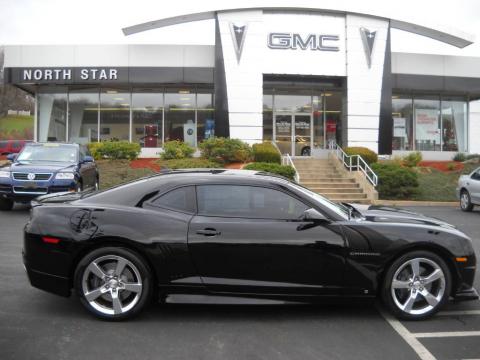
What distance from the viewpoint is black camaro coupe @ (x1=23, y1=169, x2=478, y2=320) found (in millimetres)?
4465

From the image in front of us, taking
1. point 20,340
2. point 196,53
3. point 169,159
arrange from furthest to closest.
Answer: point 196,53, point 169,159, point 20,340

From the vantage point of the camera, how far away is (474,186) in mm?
13930

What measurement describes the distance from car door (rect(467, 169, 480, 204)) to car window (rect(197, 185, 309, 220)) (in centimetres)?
1096

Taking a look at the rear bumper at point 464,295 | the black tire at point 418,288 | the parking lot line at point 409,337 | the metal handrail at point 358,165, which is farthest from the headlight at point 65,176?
the metal handrail at point 358,165

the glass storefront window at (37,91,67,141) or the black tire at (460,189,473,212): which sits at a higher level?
the glass storefront window at (37,91,67,141)

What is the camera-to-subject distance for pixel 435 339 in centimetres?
420

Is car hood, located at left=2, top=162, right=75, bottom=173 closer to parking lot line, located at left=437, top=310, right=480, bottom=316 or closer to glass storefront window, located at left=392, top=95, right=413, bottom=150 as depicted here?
parking lot line, located at left=437, top=310, right=480, bottom=316

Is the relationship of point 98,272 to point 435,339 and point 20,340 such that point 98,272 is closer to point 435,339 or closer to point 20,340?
point 20,340

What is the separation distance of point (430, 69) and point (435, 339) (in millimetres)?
22325

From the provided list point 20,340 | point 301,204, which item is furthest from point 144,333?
point 301,204

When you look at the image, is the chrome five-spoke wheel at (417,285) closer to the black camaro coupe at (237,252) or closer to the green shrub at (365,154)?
the black camaro coupe at (237,252)

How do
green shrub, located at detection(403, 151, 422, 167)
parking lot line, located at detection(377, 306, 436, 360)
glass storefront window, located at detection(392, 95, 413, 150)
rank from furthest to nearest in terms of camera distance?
glass storefront window, located at detection(392, 95, 413, 150)
green shrub, located at detection(403, 151, 422, 167)
parking lot line, located at detection(377, 306, 436, 360)

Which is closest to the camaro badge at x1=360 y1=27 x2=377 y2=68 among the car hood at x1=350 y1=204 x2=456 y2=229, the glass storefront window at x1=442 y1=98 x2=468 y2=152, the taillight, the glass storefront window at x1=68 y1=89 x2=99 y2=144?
the glass storefront window at x1=442 y1=98 x2=468 y2=152

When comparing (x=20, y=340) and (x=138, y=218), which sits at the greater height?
Answer: (x=138, y=218)
